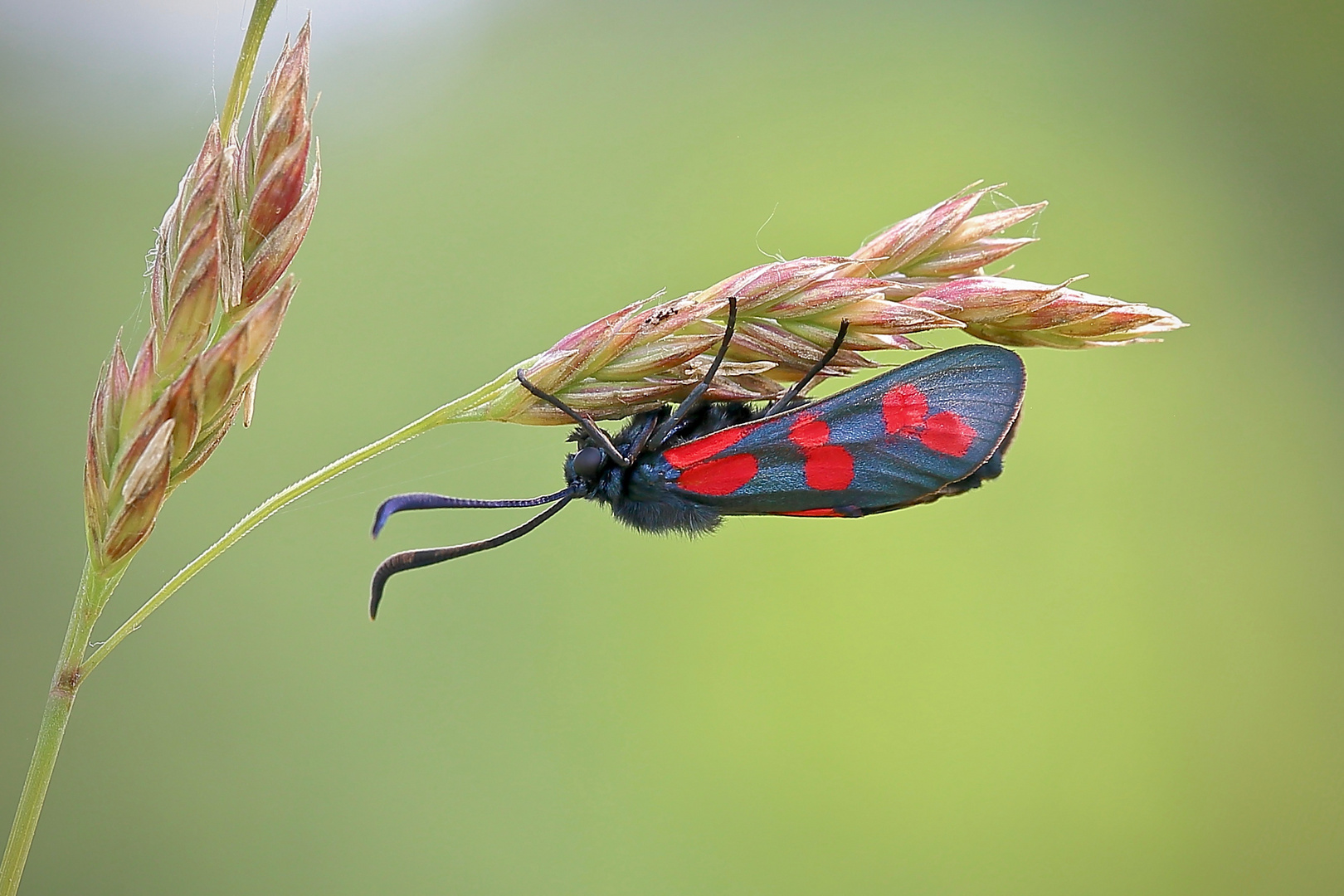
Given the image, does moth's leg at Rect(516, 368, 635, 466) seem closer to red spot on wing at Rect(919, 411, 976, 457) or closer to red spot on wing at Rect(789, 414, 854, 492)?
red spot on wing at Rect(789, 414, 854, 492)

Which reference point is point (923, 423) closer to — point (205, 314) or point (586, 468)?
point (586, 468)

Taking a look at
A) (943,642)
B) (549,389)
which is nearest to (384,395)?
(943,642)

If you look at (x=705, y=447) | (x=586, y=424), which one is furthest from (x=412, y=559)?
(x=705, y=447)

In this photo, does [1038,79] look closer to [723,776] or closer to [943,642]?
[943,642]

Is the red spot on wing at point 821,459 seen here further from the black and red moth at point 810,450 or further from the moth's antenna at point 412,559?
the moth's antenna at point 412,559

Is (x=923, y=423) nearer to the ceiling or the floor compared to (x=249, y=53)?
nearer to the floor

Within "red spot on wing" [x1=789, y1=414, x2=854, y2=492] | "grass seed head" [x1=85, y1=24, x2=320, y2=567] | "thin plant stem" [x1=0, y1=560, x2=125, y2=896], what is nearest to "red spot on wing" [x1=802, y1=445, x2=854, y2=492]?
"red spot on wing" [x1=789, y1=414, x2=854, y2=492]
